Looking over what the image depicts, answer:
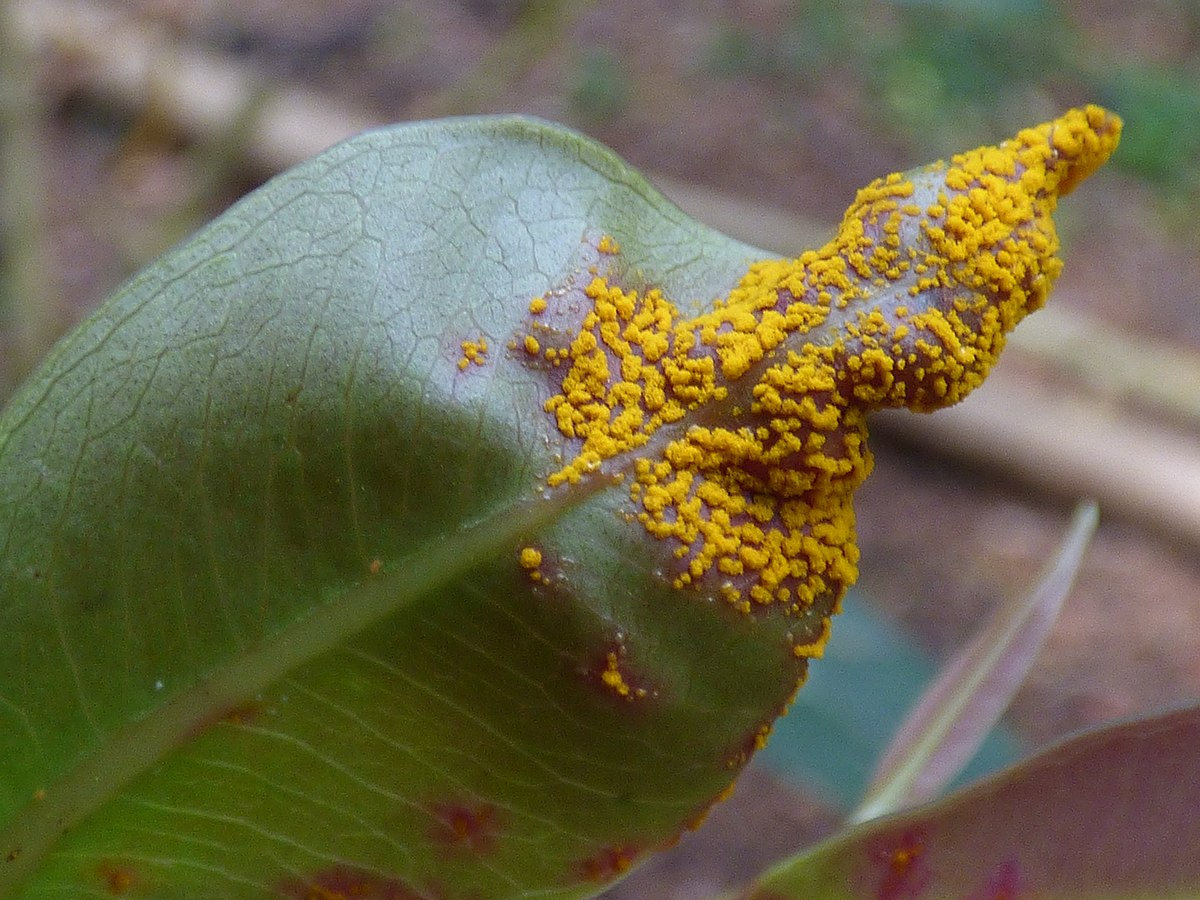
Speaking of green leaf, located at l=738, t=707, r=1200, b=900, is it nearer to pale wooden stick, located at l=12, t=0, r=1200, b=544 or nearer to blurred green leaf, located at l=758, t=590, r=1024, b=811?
blurred green leaf, located at l=758, t=590, r=1024, b=811

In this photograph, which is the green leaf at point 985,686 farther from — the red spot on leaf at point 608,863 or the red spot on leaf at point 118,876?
the red spot on leaf at point 118,876

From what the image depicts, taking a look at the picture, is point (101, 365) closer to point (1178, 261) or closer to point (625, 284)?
point (625, 284)

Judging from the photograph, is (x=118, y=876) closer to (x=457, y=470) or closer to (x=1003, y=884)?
(x=457, y=470)

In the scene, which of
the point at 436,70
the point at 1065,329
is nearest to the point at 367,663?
the point at 1065,329

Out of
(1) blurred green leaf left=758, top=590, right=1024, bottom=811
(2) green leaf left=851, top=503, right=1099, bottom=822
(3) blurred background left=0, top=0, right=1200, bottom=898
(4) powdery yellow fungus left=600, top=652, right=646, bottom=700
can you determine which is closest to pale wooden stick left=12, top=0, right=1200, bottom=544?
(3) blurred background left=0, top=0, right=1200, bottom=898

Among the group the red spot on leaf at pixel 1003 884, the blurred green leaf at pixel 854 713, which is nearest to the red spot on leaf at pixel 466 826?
the red spot on leaf at pixel 1003 884

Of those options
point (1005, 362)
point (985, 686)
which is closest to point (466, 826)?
point (985, 686)
